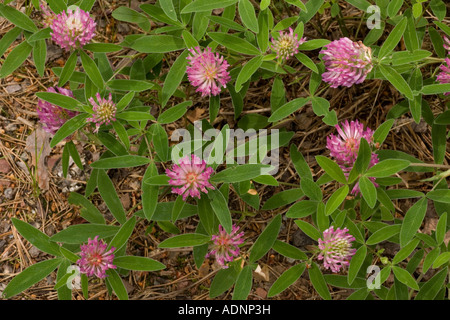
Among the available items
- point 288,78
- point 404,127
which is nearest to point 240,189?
point 288,78

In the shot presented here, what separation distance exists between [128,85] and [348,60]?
98cm

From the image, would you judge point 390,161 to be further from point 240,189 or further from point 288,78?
point 288,78

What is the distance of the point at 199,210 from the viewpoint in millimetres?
2045

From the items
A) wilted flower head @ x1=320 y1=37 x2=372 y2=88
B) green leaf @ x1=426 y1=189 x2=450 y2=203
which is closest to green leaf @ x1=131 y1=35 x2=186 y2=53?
wilted flower head @ x1=320 y1=37 x2=372 y2=88

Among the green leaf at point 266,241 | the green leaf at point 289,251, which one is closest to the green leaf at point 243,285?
the green leaf at point 266,241

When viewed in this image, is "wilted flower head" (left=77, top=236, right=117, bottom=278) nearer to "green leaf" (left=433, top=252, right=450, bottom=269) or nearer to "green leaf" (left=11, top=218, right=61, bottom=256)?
"green leaf" (left=11, top=218, right=61, bottom=256)

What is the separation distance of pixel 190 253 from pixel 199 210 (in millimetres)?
728

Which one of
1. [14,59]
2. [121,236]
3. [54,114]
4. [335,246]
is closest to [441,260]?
[335,246]

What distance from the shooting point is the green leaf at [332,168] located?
1.90 metres

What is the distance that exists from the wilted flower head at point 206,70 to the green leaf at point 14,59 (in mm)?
815

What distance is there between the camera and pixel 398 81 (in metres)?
1.92

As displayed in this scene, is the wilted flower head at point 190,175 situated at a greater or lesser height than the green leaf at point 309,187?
greater

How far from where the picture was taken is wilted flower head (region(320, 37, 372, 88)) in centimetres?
186

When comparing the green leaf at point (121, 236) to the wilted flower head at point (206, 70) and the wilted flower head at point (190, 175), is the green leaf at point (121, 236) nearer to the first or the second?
the wilted flower head at point (190, 175)
